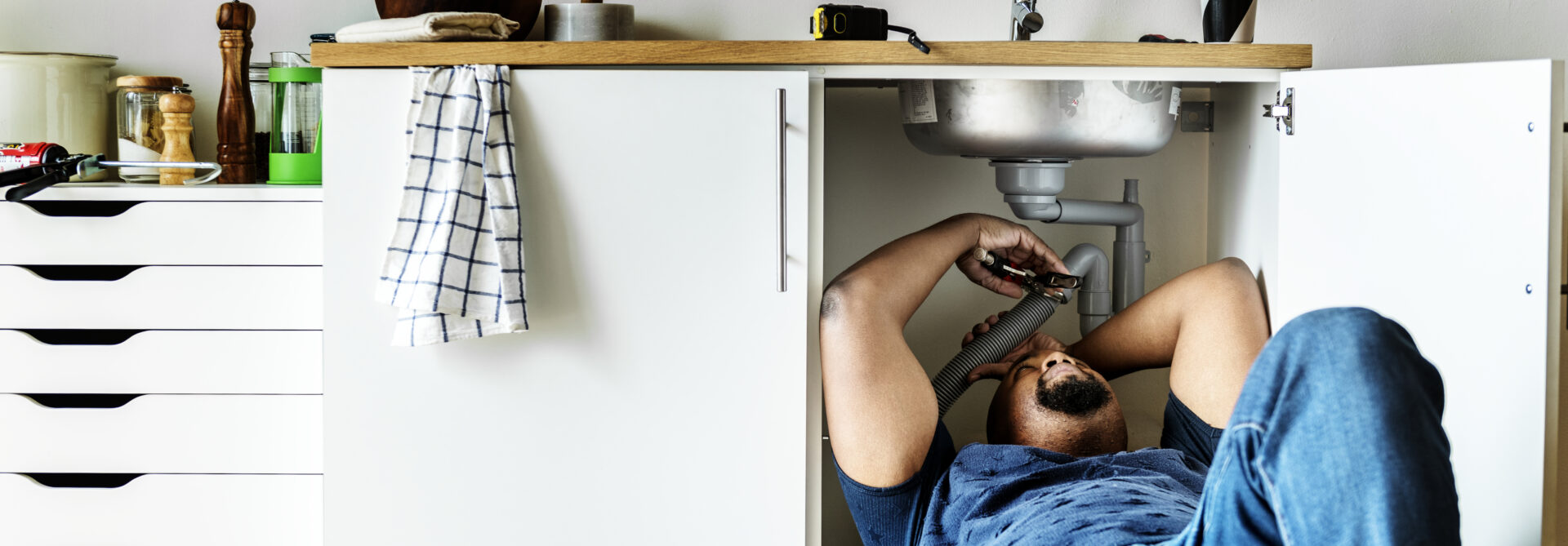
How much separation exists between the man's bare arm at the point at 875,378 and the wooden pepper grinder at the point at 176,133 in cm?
98

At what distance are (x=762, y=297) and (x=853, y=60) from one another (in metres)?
0.32

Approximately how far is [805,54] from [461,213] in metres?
0.46

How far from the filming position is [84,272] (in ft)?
4.67

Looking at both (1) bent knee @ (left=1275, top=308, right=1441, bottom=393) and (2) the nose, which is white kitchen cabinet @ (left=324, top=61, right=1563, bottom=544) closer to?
(2) the nose

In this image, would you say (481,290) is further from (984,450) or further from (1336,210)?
(1336,210)

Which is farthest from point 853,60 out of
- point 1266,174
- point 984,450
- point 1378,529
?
point 1378,529

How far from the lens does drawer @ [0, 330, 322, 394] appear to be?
1354 millimetres

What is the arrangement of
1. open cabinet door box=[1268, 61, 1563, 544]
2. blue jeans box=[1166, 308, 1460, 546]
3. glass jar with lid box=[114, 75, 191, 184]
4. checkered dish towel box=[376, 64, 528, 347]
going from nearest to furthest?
blue jeans box=[1166, 308, 1460, 546] → open cabinet door box=[1268, 61, 1563, 544] → checkered dish towel box=[376, 64, 528, 347] → glass jar with lid box=[114, 75, 191, 184]

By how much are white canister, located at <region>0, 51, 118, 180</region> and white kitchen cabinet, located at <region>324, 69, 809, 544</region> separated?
0.63m

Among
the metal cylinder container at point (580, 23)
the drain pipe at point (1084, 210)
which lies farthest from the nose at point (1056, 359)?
the metal cylinder container at point (580, 23)

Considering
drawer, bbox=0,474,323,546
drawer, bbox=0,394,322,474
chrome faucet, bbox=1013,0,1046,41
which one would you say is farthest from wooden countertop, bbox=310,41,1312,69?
drawer, bbox=0,474,323,546

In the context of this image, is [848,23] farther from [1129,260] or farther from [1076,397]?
[1129,260]

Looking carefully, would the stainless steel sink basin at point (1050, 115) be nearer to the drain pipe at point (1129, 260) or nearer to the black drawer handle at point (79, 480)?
the drain pipe at point (1129, 260)

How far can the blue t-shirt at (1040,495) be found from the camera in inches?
40.1
